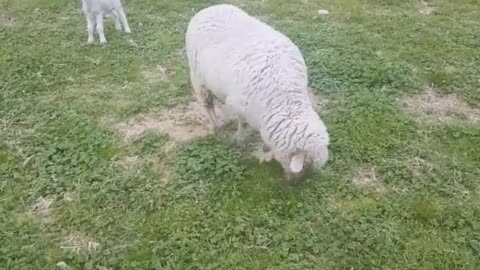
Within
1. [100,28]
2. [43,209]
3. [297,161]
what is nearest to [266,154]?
[297,161]

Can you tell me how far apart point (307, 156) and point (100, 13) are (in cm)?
391

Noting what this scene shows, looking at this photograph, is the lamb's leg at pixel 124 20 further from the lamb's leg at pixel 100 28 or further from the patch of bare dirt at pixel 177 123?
the patch of bare dirt at pixel 177 123

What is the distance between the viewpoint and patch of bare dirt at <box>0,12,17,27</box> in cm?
764

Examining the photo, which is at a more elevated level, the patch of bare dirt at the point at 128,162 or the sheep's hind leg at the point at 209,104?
the sheep's hind leg at the point at 209,104

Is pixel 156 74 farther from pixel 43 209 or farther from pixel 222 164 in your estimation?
pixel 43 209

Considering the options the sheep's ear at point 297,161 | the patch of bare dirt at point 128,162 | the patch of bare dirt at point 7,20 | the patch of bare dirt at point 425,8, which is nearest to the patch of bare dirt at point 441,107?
the sheep's ear at point 297,161

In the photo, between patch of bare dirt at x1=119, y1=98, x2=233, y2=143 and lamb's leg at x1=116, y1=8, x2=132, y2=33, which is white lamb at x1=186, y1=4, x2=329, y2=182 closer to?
patch of bare dirt at x1=119, y1=98, x2=233, y2=143

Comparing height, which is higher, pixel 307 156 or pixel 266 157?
pixel 307 156

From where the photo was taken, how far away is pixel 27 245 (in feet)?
13.1

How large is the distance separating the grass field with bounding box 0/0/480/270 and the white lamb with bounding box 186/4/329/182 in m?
0.45

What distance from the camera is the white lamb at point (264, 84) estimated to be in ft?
13.6

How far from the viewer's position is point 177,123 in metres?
5.42

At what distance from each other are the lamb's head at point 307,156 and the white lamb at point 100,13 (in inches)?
142

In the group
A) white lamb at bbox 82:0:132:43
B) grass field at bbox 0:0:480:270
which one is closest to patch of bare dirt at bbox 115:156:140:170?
grass field at bbox 0:0:480:270
